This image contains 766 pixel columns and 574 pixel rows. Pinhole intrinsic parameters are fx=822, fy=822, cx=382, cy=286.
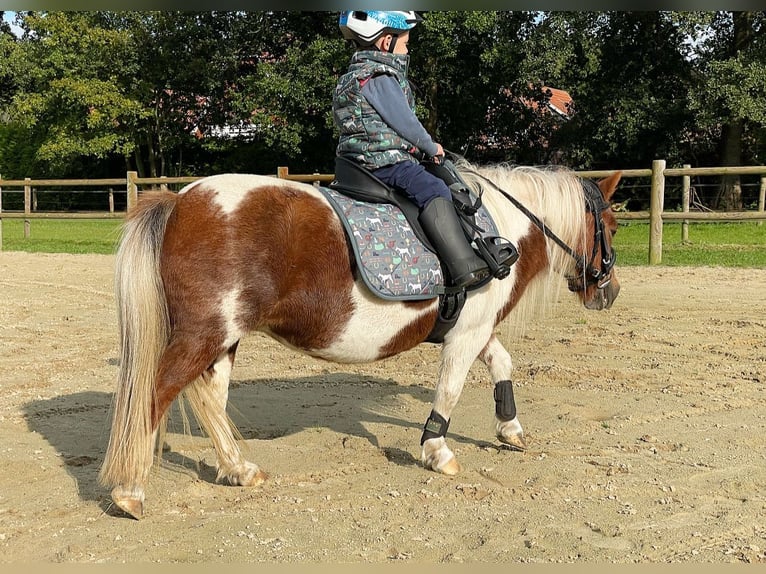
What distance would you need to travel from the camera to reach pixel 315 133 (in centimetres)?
2888

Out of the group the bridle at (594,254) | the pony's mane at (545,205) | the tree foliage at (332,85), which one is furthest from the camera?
the tree foliage at (332,85)

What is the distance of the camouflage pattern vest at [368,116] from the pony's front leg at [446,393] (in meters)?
1.07

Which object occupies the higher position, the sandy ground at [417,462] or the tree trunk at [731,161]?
the tree trunk at [731,161]

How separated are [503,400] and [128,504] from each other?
2276mm

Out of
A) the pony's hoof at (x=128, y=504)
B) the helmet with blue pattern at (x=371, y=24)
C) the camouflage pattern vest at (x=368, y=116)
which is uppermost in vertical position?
the helmet with blue pattern at (x=371, y=24)

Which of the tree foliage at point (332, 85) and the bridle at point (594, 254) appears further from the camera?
the tree foliage at point (332, 85)

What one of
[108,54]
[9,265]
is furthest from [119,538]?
[108,54]

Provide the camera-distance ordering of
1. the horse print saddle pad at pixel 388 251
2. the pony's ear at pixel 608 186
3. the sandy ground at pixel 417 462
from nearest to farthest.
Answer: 1. the sandy ground at pixel 417 462
2. the horse print saddle pad at pixel 388 251
3. the pony's ear at pixel 608 186

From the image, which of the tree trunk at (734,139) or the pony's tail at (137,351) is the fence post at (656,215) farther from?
the tree trunk at (734,139)

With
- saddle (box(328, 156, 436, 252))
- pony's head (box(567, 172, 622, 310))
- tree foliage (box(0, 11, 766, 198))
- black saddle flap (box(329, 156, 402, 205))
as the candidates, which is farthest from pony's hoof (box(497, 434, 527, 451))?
tree foliage (box(0, 11, 766, 198))

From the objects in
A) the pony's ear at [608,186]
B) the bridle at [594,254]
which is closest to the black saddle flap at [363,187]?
the bridle at [594,254]

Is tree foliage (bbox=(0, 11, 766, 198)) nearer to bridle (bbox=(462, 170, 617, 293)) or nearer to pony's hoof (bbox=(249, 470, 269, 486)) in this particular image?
bridle (bbox=(462, 170, 617, 293))

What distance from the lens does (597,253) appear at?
5.08m

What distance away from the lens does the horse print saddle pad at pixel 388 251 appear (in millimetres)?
3998
